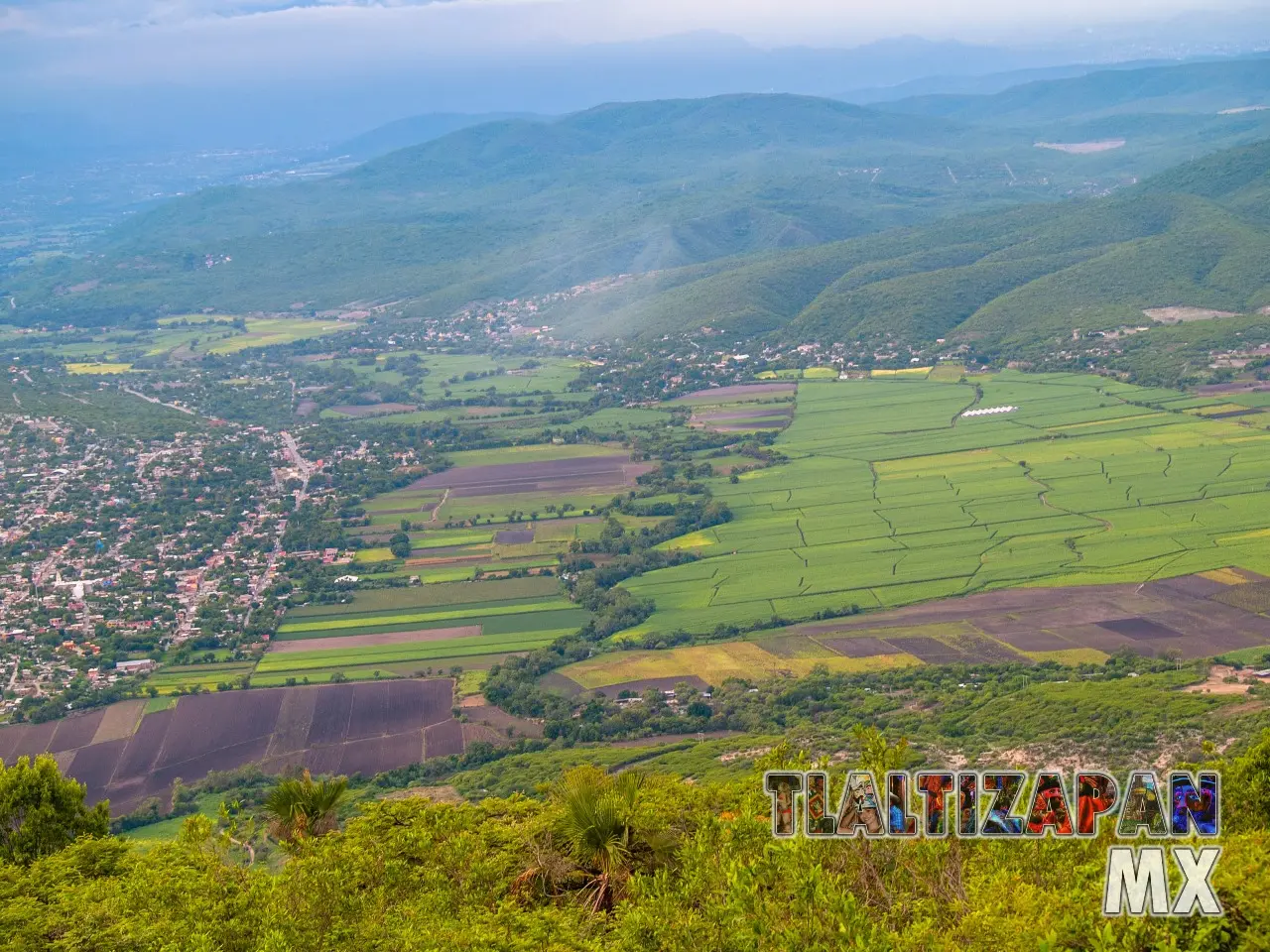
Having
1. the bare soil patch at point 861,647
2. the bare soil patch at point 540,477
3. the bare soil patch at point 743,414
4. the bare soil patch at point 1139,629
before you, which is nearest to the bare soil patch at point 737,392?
the bare soil patch at point 743,414

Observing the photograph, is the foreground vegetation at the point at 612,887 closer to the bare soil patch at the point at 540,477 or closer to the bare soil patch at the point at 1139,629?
the bare soil patch at the point at 1139,629

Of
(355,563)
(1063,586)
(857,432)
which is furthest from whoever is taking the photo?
(857,432)

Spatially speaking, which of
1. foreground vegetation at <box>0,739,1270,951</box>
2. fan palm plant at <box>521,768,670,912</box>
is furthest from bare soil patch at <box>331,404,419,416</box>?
fan palm plant at <box>521,768,670,912</box>

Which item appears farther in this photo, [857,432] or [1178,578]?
[857,432]

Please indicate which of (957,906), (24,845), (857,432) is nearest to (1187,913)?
(957,906)

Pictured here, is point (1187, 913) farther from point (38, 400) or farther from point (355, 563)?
point (38, 400)

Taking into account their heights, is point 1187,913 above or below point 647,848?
above
